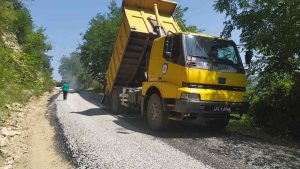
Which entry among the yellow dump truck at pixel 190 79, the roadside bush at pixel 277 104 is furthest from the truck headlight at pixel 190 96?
the roadside bush at pixel 277 104

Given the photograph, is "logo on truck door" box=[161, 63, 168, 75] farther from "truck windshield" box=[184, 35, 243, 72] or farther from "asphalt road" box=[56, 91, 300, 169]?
"asphalt road" box=[56, 91, 300, 169]

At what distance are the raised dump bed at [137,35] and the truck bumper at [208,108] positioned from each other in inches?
139

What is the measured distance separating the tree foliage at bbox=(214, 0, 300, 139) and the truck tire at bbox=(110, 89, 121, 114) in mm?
4786

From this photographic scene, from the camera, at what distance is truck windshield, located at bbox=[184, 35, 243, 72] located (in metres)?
8.54

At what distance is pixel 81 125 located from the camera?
9898 mm

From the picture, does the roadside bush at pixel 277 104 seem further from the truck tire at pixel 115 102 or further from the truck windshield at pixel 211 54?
the truck tire at pixel 115 102

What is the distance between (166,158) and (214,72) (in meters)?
3.05

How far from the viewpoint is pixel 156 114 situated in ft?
30.4

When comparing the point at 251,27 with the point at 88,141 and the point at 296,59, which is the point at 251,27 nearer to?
the point at 296,59

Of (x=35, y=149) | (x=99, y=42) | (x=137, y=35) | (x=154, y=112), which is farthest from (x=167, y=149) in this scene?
(x=99, y=42)

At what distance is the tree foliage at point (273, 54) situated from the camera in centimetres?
905

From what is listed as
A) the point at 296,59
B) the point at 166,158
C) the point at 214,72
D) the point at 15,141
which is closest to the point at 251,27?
the point at 296,59

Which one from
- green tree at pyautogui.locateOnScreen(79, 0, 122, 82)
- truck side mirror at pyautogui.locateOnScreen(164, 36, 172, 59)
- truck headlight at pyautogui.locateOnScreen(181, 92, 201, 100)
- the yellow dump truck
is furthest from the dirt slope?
green tree at pyautogui.locateOnScreen(79, 0, 122, 82)

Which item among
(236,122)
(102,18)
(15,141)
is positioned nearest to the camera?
(15,141)
